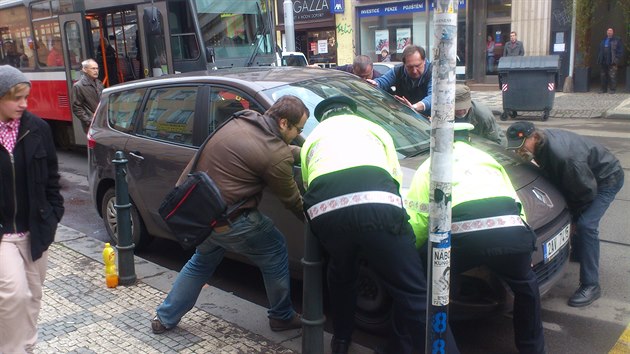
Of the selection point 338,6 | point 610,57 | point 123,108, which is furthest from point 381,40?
point 123,108

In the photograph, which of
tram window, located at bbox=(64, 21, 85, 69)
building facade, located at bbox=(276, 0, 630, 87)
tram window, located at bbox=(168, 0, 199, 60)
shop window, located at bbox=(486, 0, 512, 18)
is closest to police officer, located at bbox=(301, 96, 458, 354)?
tram window, located at bbox=(168, 0, 199, 60)

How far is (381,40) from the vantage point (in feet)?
76.7

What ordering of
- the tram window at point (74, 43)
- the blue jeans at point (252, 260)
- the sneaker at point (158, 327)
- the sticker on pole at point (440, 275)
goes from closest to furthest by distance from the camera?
the sticker on pole at point (440, 275) → the blue jeans at point (252, 260) → the sneaker at point (158, 327) → the tram window at point (74, 43)

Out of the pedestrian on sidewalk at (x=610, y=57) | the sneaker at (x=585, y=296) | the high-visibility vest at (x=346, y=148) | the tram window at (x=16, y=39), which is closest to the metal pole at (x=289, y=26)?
the tram window at (x=16, y=39)

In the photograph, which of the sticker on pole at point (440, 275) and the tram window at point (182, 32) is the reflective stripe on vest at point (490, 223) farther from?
the tram window at point (182, 32)

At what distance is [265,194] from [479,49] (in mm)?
17990

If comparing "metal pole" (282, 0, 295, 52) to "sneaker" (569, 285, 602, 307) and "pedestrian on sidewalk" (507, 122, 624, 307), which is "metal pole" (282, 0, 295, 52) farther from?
"sneaker" (569, 285, 602, 307)

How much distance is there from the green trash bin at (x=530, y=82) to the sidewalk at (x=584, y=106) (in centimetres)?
78

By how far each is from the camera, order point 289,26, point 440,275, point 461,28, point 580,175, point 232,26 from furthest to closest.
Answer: point 461,28
point 289,26
point 232,26
point 580,175
point 440,275

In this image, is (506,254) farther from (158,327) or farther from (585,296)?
(158,327)

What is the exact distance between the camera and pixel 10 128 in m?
3.16

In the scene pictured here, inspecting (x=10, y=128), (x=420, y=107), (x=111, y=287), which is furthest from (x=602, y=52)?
(x=10, y=128)

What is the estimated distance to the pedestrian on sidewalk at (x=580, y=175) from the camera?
421cm

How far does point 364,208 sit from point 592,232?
222cm
